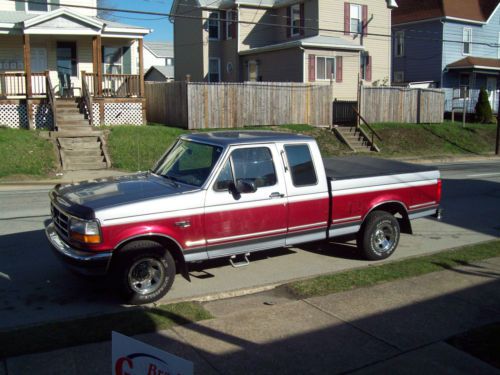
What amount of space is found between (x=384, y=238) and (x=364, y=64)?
98.2 feet

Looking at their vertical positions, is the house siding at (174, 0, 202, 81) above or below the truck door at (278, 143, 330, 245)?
above

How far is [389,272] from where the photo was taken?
24.5 ft

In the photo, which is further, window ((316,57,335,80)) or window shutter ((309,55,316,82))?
window ((316,57,335,80))

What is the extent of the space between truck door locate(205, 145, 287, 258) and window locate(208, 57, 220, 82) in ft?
103

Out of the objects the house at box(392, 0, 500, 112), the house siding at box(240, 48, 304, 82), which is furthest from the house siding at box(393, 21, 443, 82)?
the house siding at box(240, 48, 304, 82)

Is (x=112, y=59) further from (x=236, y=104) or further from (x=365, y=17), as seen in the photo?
(x=365, y=17)

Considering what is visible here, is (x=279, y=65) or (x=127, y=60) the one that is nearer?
(x=127, y=60)

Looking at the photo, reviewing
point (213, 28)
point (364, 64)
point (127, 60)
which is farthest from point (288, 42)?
point (127, 60)

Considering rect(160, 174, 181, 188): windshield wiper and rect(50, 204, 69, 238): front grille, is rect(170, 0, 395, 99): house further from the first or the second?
rect(50, 204, 69, 238): front grille

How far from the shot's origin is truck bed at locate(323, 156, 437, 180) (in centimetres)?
816

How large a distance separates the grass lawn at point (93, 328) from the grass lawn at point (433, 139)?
69.6 feet

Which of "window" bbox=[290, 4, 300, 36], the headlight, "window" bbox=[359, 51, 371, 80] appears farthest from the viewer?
"window" bbox=[359, 51, 371, 80]

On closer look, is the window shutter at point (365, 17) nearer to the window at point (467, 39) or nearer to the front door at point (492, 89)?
the window at point (467, 39)

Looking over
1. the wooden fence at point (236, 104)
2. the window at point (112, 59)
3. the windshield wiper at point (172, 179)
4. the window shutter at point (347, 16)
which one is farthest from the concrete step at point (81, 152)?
the window shutter at point (347, 16)
